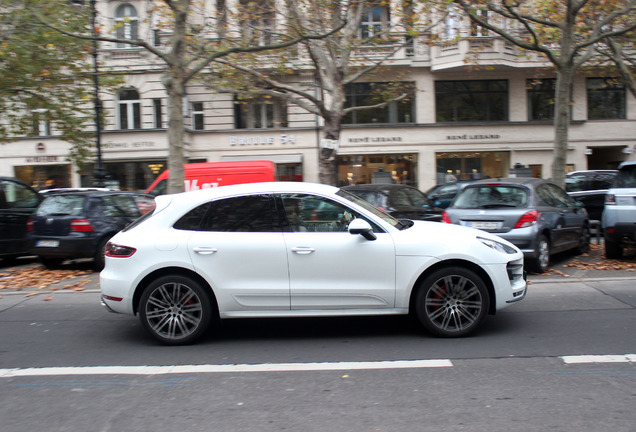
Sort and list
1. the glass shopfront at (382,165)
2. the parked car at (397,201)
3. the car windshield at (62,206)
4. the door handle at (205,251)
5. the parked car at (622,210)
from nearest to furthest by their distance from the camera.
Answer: the door handle at (205,251), the parked car at (622,210), the car windshield at (62,206), the parked car at (397,201), the glass shopfront at (382,165)

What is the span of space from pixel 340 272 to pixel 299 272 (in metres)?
0.40

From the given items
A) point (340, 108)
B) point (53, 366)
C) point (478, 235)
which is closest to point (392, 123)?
point (340, 108)

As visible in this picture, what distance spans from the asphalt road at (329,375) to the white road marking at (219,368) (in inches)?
0.7

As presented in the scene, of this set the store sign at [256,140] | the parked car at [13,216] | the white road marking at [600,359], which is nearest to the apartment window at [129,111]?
the store sign at [256,140]

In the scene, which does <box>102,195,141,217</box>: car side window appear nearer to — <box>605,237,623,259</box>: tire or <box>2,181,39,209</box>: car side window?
<box>2,181,39,209</box>: car side window

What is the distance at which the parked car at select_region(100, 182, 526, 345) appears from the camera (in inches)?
213

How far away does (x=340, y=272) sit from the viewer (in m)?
5.40

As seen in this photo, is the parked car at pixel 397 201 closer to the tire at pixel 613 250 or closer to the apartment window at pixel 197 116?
the tire at pixel 613 250

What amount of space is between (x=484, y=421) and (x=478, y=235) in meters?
2.45

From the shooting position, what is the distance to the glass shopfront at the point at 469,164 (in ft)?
84.6

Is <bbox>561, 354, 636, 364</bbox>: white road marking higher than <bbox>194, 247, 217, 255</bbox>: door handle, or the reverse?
<bbox>194, 247, 217, 255</bbox>: door handle

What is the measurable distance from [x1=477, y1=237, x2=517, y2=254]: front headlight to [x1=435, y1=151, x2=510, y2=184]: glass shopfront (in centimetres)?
2041

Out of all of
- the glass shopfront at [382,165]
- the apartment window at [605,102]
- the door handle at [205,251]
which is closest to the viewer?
the door handle at [205,251]

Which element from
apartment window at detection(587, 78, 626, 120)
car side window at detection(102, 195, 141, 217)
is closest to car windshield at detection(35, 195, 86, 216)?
car side window at detection(102, 195, 141, 217)
